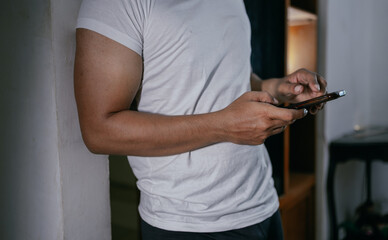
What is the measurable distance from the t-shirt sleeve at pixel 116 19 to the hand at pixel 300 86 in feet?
1.38

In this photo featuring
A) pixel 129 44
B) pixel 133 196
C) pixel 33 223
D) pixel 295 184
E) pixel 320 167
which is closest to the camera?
pixel 129 44

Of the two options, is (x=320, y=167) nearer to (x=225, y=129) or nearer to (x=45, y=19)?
(x=225, y=129)

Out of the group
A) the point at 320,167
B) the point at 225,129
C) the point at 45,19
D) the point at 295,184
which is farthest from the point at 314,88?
the point at 320,167

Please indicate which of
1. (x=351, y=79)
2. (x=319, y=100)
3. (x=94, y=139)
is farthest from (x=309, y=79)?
(x=351, y=79)

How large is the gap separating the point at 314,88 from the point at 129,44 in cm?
48

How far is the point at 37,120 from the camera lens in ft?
2.66

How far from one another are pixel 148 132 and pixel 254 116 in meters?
0.22

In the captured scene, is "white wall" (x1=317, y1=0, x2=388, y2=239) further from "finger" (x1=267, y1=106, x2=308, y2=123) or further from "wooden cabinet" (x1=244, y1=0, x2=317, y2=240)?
"finger" (x1=267, y1=106, x2=308, y2=123)

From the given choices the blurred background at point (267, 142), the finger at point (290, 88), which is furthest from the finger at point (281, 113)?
the blurred background at point (267, 142)

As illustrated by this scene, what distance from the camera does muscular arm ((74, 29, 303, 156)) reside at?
697mm

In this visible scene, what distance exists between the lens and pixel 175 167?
0.79m

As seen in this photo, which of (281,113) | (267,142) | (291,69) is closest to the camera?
(281,113)

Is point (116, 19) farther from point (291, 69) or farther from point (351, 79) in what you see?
point (351, 79)

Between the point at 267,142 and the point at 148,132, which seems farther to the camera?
the point at 267,142
